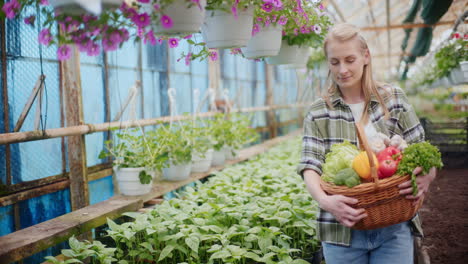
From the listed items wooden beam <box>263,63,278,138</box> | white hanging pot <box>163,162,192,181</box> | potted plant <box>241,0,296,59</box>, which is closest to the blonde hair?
potted plant <box>241,0,296,59</box>

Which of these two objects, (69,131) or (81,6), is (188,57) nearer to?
(81,6)

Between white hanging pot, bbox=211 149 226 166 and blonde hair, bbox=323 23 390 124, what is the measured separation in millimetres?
3274

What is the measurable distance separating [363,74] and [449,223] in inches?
64.6

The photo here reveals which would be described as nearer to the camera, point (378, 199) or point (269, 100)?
point (378, 199)

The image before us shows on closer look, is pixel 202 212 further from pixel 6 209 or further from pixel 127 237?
pixel 6 209

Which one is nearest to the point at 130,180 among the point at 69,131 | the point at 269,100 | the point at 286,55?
the point at 69,131

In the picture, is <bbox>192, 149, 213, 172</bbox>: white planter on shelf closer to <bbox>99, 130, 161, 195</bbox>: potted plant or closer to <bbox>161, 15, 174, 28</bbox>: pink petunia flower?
<bbox>99, 130, 161, 195</bbox>: potted plant

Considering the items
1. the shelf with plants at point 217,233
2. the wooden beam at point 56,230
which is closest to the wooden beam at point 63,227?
the wooden beam at point 56,230

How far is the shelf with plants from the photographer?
1.99m

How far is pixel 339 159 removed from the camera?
135 centimetres

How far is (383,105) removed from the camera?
1.49 metres

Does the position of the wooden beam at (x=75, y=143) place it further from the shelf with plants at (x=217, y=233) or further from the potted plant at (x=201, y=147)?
the potted plant at (x=201, y=147)

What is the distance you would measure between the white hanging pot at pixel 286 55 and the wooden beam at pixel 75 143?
1421 mm

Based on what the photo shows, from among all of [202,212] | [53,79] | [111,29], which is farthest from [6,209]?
[111,29]
